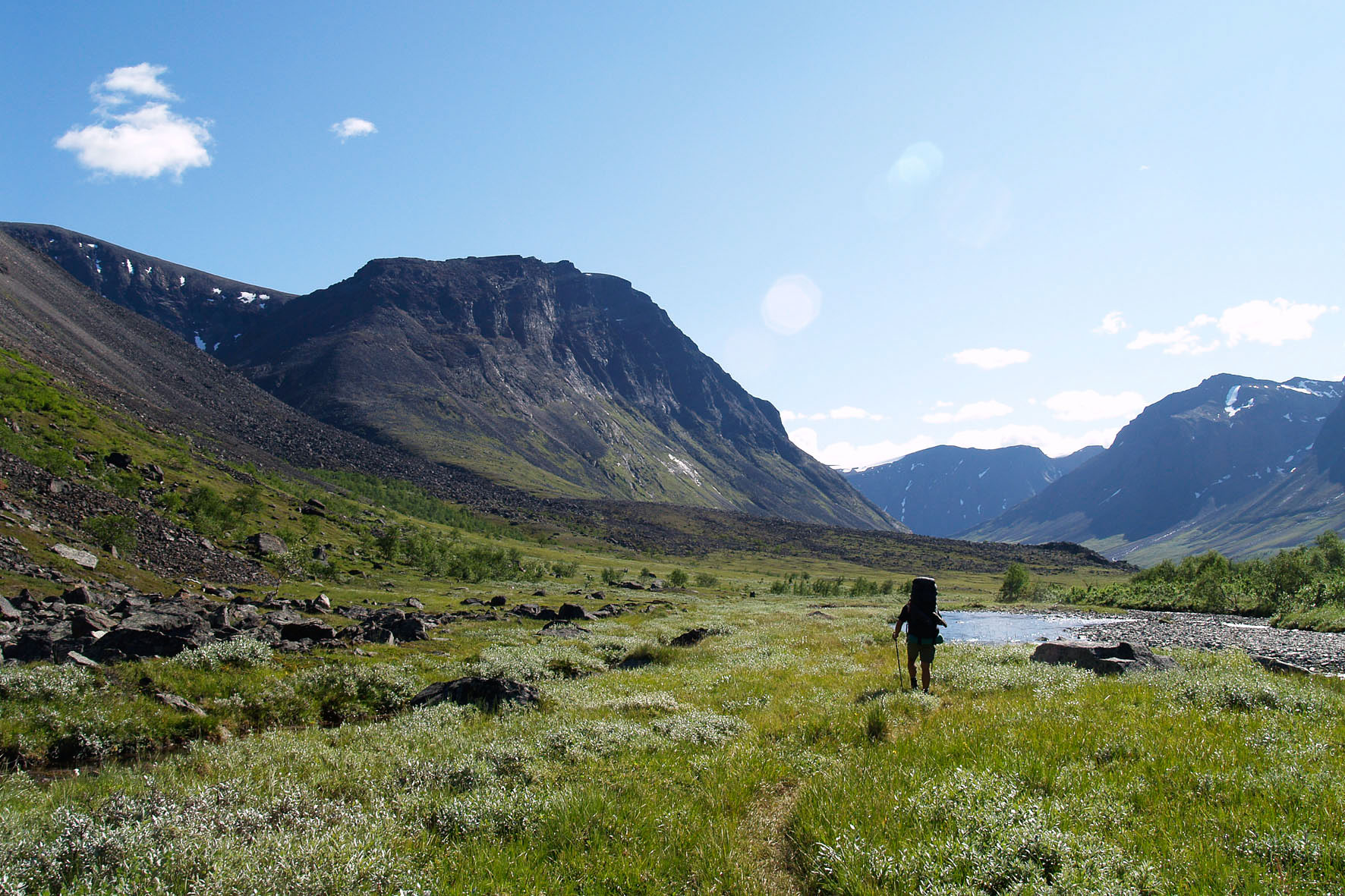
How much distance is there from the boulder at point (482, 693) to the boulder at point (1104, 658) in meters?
14.9

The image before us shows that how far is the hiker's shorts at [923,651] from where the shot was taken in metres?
14.6

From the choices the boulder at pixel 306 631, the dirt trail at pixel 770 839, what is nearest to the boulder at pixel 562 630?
the boulder at pixel 306 631

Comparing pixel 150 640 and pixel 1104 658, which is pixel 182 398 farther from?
pixel 1104 658

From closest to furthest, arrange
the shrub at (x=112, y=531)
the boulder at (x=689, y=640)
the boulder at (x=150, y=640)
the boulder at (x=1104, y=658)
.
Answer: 1. the boulder at (x=1104, y=658)
2. the boulder at (x=150, y=640)
3. the boulder at (x=689, y=640)
4. the shrub at (x=112, y=531)

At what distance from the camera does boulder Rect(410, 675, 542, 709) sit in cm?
1471

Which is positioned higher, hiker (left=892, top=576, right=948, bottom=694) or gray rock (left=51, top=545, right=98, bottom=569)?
hiker (left=892, top=576, right=948, bottom=694)

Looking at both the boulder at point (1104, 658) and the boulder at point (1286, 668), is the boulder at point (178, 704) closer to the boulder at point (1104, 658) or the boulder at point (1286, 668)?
the boulder at point (1104, 658)

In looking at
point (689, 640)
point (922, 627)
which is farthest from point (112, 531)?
point (922, 627)

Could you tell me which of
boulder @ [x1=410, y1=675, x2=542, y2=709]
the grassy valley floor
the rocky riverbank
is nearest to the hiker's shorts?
the grassy valley floor

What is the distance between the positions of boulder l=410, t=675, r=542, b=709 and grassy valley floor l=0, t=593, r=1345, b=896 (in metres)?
0.73

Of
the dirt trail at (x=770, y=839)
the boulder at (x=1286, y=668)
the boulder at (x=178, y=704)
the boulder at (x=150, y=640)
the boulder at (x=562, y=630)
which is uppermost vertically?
the boulder at (x=1286, y=668)

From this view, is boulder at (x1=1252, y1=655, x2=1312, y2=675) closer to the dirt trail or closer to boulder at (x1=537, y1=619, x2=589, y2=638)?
the dirt trail

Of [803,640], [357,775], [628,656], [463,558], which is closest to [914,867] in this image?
[357,775]

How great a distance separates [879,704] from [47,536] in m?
50.2
